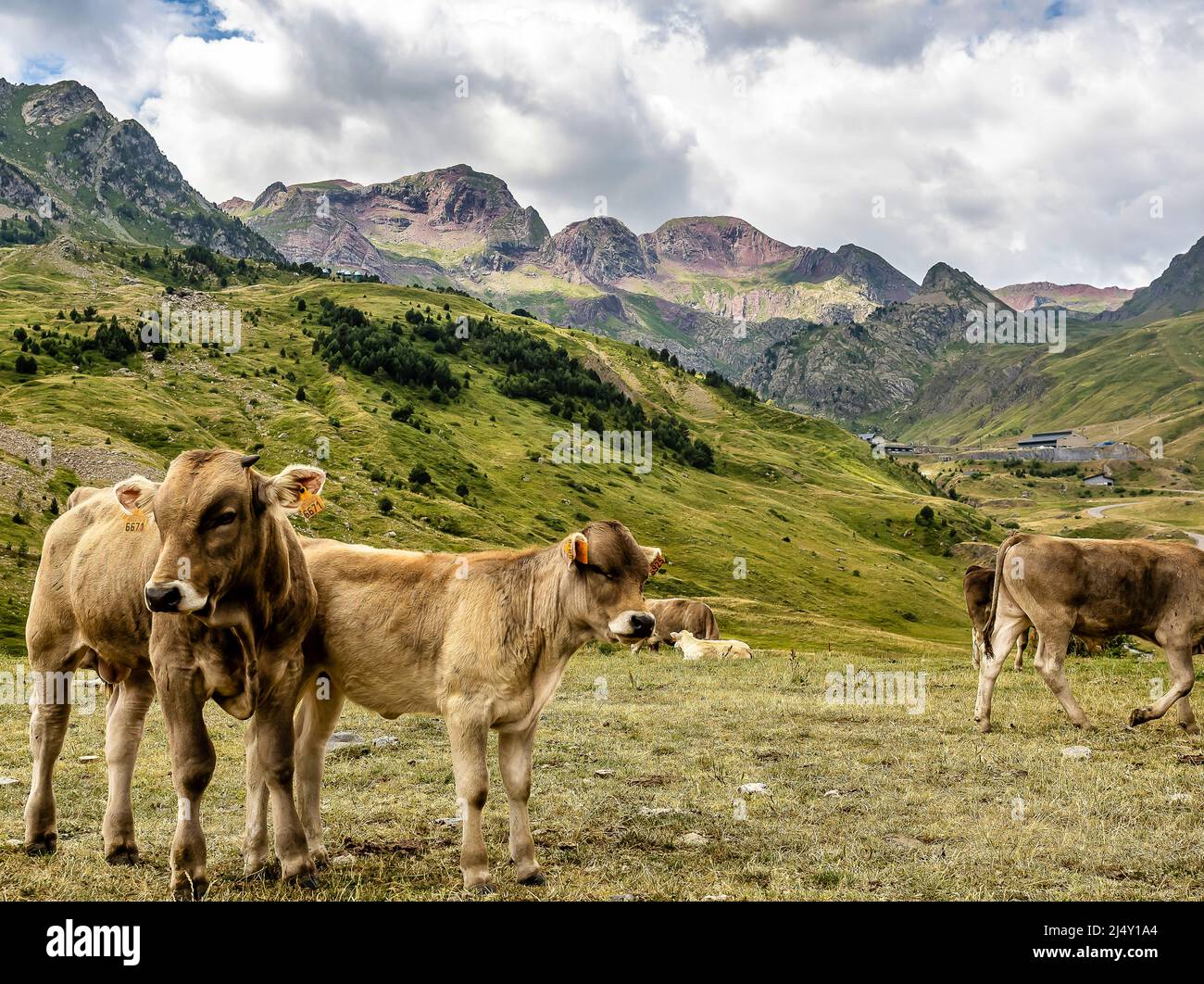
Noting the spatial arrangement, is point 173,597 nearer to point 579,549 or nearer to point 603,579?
point 579,549

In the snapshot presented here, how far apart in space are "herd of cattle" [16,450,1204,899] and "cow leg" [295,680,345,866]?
0.9 inches

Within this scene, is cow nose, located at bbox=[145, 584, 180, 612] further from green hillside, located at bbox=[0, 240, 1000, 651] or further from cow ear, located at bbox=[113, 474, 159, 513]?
green hillside, located at bbox=[0, 240, 1000, 651]

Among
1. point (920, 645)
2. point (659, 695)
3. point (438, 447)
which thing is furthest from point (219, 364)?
point (659, 695)

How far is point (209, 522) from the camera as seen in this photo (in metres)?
8.05

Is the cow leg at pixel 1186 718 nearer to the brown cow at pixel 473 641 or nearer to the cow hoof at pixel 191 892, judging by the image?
the brown cow at pixel 473 641

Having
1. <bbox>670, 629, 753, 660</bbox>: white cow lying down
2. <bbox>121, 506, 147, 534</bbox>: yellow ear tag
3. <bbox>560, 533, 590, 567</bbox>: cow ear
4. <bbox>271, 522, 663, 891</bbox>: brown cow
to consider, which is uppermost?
<bbox>121, 506, 147, 534</bbox>: yellow ear tag

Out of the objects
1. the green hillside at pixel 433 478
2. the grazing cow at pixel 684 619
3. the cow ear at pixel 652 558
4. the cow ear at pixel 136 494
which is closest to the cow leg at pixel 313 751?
the cow ear at pixel 136 494

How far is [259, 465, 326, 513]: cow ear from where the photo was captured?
28.7 ft

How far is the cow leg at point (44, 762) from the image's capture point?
9.92 meters

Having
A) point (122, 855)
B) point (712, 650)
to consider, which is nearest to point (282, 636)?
point (122, 855)

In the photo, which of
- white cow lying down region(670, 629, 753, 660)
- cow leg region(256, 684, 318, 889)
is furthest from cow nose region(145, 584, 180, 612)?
white cow lying down region(670, 629, 753, 660)

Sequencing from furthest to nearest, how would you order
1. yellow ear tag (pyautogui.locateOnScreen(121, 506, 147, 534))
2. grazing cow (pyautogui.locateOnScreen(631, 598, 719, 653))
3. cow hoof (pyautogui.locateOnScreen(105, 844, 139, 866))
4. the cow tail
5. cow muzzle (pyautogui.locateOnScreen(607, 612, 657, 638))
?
1. grazing cow (pyautogui.locateOnScreen(631, 598, 719, 653))
2. the cow tail
3. cow hoof (pyautogui.locateOnScreen(105, 844, 139, 866))
4. cow muzzle (pyautogui.locateOnScreen(607, 612, 657, 638))
5. yellow ear tag (pyautogui.locateOnScreen(121, 506, 147, 534))
